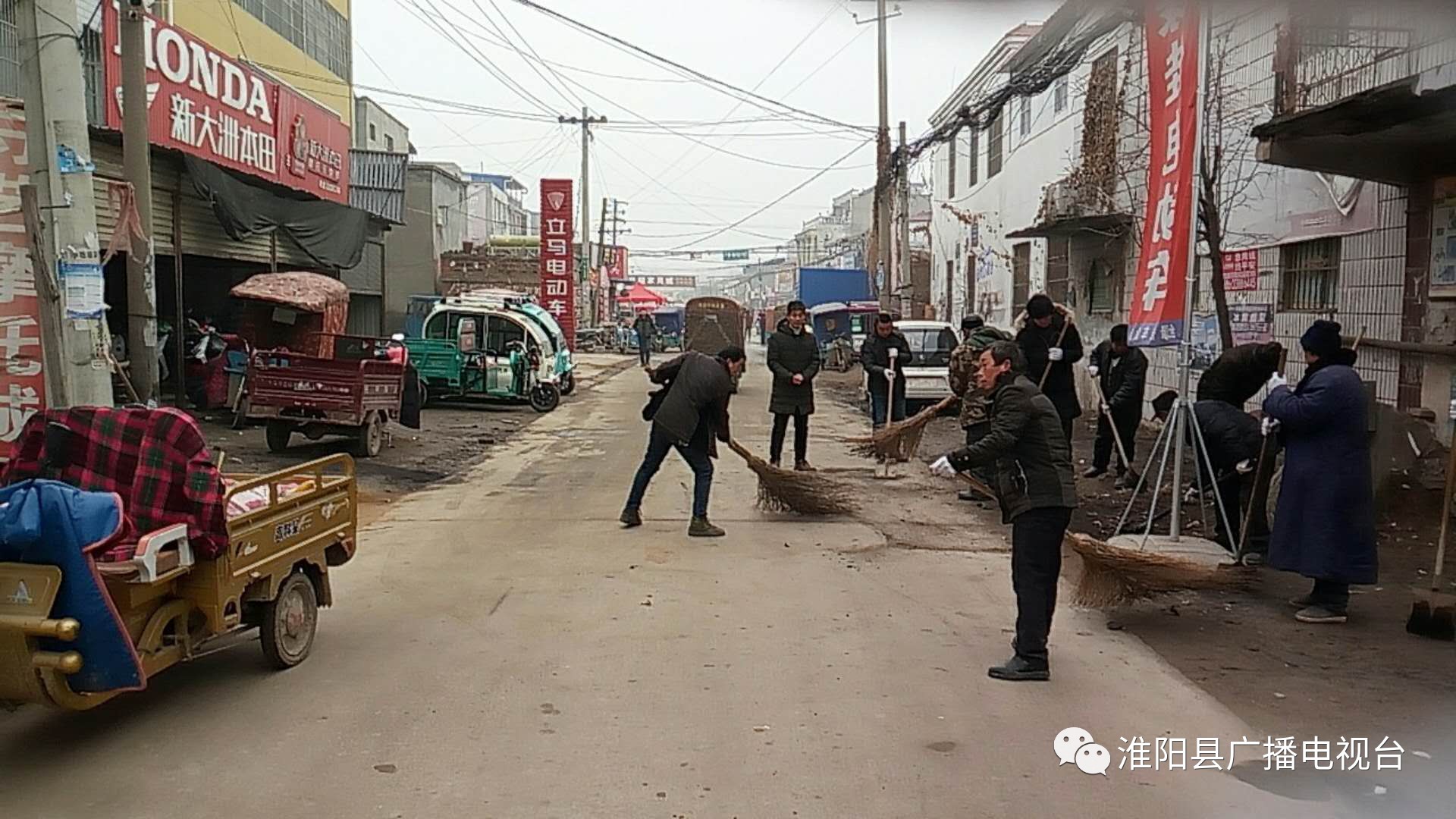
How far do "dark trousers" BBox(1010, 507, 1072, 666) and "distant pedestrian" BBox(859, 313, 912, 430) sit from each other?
693 centimetres

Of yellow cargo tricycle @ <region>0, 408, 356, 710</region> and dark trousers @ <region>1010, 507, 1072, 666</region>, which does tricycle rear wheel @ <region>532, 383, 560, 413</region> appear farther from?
dark trousers @ <region>1010, 507, 1072, 666</region>

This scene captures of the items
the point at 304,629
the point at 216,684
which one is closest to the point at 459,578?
the point at 304,629

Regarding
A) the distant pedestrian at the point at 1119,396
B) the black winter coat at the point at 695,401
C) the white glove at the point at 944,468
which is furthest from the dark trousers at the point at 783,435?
the white glove at the point at 944,468

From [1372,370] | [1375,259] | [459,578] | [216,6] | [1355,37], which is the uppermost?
[216,6]

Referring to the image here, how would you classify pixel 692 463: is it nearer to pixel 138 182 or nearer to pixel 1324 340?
pixel 1324 340

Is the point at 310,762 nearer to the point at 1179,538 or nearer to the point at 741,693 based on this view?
the point at 741,693

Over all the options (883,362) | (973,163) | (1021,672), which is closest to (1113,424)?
(883,362)

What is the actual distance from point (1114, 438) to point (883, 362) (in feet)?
8.55

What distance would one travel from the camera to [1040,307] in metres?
9.43

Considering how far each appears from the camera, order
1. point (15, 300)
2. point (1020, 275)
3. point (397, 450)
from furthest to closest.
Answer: point (1020, 275), point (397, 450), point (15, 300)

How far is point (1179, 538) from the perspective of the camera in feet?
23.7

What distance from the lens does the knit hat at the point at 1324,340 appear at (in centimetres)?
625

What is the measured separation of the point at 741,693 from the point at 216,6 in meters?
18.6

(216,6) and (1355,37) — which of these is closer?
(1355,37)
